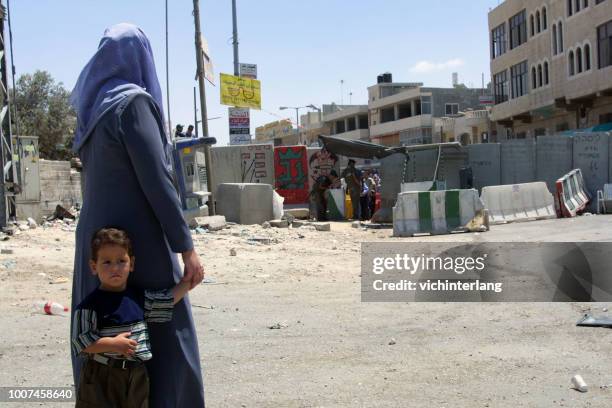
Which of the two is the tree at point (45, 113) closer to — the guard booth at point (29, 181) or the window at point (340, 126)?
the guard booth at point (29, 181)

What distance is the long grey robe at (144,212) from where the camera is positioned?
2652 mm

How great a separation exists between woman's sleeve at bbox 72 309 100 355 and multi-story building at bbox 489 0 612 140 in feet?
102

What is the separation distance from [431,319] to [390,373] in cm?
182

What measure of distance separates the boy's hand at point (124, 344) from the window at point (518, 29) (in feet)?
135

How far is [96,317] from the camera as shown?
254 cm

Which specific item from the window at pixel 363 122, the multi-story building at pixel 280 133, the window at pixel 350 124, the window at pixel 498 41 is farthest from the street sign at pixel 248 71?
the multi-story building at pixel 280 133

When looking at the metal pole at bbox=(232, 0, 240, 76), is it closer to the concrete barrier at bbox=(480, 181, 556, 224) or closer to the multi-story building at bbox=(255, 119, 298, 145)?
the concrete barrier at bbox=(480, 181, 556, 224)

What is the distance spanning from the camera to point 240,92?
2584cm

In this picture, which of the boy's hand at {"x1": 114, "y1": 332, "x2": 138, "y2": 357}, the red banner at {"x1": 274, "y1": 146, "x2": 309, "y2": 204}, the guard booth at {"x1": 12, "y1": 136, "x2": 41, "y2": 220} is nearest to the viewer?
the boy's hand at {"x1": 114, "y1": 332, "x2": 138, "y2": 357}

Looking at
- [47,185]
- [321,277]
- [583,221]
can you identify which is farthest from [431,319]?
[47,185]

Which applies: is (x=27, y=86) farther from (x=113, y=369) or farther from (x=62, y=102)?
(x=113, y=369)

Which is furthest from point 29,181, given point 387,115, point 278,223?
point 387,115

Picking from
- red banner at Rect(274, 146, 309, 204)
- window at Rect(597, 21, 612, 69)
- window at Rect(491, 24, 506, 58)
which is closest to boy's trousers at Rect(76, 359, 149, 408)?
red banner at Rect(274, 146, 309, 204)

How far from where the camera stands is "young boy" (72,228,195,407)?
2537mm
